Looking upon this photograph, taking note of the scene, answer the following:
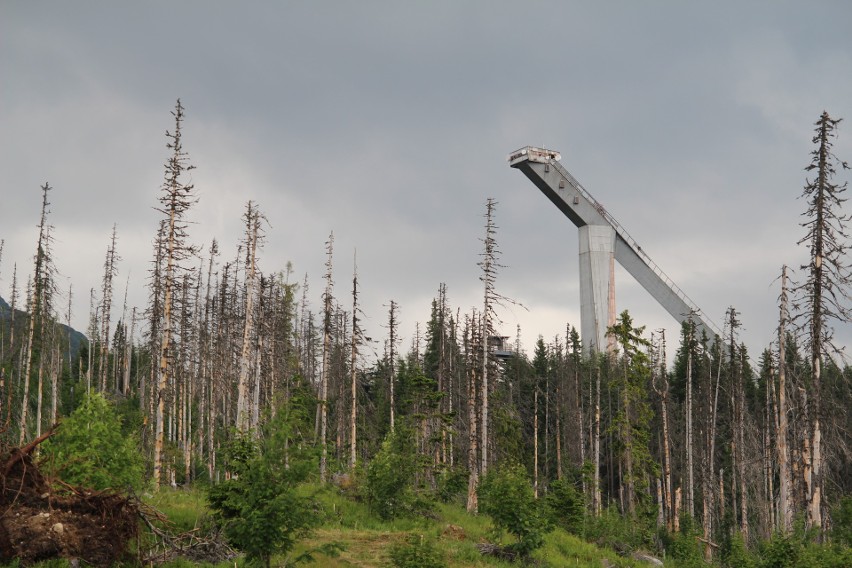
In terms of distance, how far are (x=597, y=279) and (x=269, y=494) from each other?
197ft

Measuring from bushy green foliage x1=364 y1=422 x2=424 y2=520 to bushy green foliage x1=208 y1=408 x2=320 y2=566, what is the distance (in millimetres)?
11686

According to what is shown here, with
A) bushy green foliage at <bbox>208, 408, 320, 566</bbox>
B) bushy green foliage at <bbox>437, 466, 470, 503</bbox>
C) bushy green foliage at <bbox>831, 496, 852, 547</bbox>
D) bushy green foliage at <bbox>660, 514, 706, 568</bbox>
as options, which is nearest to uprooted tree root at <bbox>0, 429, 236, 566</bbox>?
bushy green foliage at <bbox>208, 408, 320, 566</bbox>

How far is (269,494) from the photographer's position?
13844mm

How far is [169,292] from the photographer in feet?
89.6

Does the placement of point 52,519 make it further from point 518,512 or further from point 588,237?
point 588,237

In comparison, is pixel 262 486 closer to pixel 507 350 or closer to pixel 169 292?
pixel 169 292

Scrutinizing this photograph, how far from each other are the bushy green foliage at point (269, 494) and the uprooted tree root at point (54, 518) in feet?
6.27

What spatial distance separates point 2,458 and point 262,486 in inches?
176

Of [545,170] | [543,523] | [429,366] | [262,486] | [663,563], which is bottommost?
[663,563]

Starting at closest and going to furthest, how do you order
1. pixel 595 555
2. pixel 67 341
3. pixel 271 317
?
1. pixel 595 555
2. pixel 271 317
3. pixel 67 341

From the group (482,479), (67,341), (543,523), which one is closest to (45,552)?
(543,523)

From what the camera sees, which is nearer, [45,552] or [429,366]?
[45,552]

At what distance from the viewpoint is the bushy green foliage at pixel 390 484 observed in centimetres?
2617

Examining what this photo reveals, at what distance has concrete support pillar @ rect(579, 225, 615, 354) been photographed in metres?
69.6
